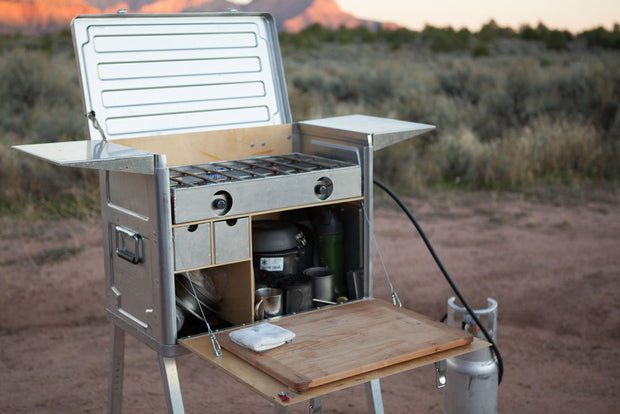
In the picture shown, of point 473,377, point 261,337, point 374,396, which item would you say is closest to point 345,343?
point 261,337

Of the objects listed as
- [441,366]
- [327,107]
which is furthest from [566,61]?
[441,366]

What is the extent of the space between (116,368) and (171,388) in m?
0.65

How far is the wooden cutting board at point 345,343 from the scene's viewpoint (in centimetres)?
204

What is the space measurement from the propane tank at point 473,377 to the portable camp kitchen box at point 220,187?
0.44 m

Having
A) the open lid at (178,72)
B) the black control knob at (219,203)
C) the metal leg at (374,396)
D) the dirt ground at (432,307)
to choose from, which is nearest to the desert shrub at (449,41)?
the dirt ground at (432,307)

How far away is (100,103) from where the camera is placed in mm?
2654

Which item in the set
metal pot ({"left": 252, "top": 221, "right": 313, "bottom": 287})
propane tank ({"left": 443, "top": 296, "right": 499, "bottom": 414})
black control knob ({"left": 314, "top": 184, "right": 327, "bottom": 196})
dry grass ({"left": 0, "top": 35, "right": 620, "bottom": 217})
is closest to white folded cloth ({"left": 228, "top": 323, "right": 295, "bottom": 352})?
metal pot ({"left": 252, "top": 221, "right": 313, "bottom": 287})

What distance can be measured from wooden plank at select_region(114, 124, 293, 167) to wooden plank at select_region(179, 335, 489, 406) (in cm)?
78

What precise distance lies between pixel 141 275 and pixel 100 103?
677 mm

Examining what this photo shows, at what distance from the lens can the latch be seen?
2367 mm

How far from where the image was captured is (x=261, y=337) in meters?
2.20

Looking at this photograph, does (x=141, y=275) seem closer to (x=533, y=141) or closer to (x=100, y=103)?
(x=100, y=103)

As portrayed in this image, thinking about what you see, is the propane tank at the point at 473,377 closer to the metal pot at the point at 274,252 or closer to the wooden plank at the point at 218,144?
the metal pot at the point at 274,252

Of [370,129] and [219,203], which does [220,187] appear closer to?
[219,203]
